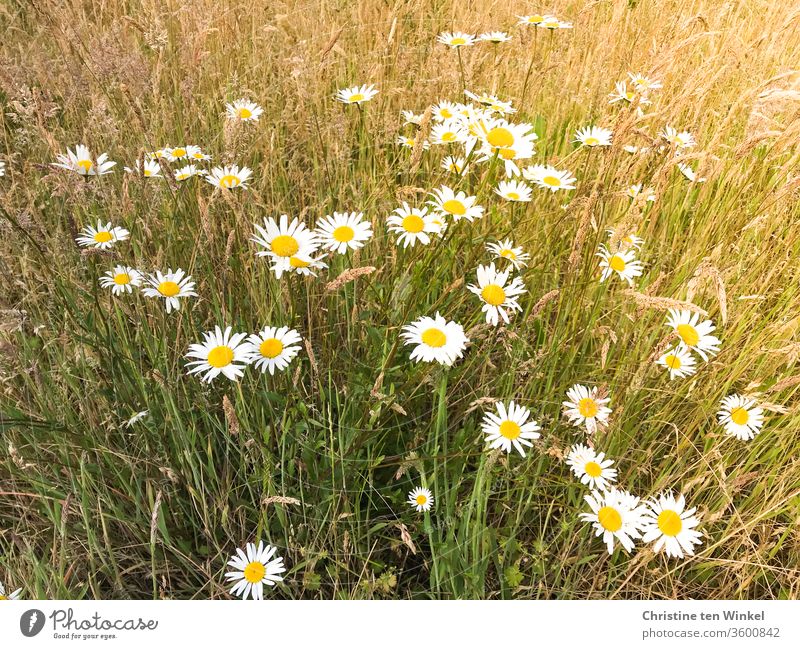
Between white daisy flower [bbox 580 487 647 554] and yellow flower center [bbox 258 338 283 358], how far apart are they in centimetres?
66

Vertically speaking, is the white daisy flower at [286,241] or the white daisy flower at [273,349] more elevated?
the white daisy flower at [286,241]

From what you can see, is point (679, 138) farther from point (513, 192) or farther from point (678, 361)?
point (678, 361)

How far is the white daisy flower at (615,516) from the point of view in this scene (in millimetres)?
1045

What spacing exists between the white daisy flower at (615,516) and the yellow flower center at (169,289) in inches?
37.5

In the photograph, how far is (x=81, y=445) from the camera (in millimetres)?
1225

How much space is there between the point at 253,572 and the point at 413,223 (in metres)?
0.80

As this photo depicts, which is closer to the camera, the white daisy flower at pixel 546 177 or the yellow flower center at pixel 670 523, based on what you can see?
the yellow flower center at pixel 670 523

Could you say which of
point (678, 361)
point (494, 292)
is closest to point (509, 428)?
point (494, 292)

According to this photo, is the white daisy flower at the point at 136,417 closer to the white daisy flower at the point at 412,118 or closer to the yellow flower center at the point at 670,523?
the white daisy flower at the point at 412,118

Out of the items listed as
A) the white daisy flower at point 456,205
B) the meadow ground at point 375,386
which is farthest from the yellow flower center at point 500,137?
the white daisy flower at point 456,205

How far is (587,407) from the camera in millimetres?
1188

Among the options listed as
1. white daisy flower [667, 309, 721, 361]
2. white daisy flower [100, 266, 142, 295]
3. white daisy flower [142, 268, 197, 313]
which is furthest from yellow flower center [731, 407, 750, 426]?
white daisy flower [100, 266, 142, 295]

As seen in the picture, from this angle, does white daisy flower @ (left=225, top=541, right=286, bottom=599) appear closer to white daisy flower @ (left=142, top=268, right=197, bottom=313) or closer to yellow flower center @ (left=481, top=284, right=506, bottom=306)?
white daisy flower @ (left=142, top=268, right=197, bottom=313)
